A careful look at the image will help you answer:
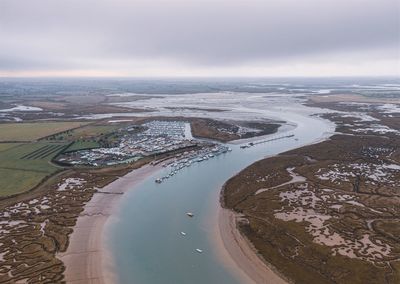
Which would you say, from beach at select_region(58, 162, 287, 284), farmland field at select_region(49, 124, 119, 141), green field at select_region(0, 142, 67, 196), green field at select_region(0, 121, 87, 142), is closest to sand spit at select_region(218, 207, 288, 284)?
beach at select_region(58, 162, 287, 284)

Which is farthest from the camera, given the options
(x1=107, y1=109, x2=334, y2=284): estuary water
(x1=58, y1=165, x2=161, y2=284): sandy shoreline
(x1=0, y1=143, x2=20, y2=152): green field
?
(x1=0, y1=143, x2=20, y2=152): green field

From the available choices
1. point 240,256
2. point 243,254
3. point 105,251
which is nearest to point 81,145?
point 105,251

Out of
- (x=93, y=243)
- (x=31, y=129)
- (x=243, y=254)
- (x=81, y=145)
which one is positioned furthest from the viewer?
(x=31, y=129)

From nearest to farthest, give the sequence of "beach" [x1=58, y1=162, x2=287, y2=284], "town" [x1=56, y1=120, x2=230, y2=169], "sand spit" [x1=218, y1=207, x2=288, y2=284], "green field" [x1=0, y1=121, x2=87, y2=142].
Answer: "sand spit" [x1=218, y1=207, x2=288, y2=284], "beach" [x1=58, y1=162, x2=287, y2=284], "town" [x1=56, y1=120, x2=230, y2=169], "green field" [x1=0, y1=121, x2=87, y2=142]

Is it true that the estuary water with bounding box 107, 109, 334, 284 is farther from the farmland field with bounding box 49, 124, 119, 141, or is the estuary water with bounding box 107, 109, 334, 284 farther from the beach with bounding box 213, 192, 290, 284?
the farmland field with bounding box 49, 124, 119, 141

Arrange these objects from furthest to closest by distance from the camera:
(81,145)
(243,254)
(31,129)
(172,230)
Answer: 1. (31,129)
2. (81,145)
3. (172,230)
4. (243,254)

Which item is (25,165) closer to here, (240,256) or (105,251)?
(105,251)

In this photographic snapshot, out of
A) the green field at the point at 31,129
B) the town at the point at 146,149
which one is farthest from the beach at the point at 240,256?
the green field at the point at 31,129
